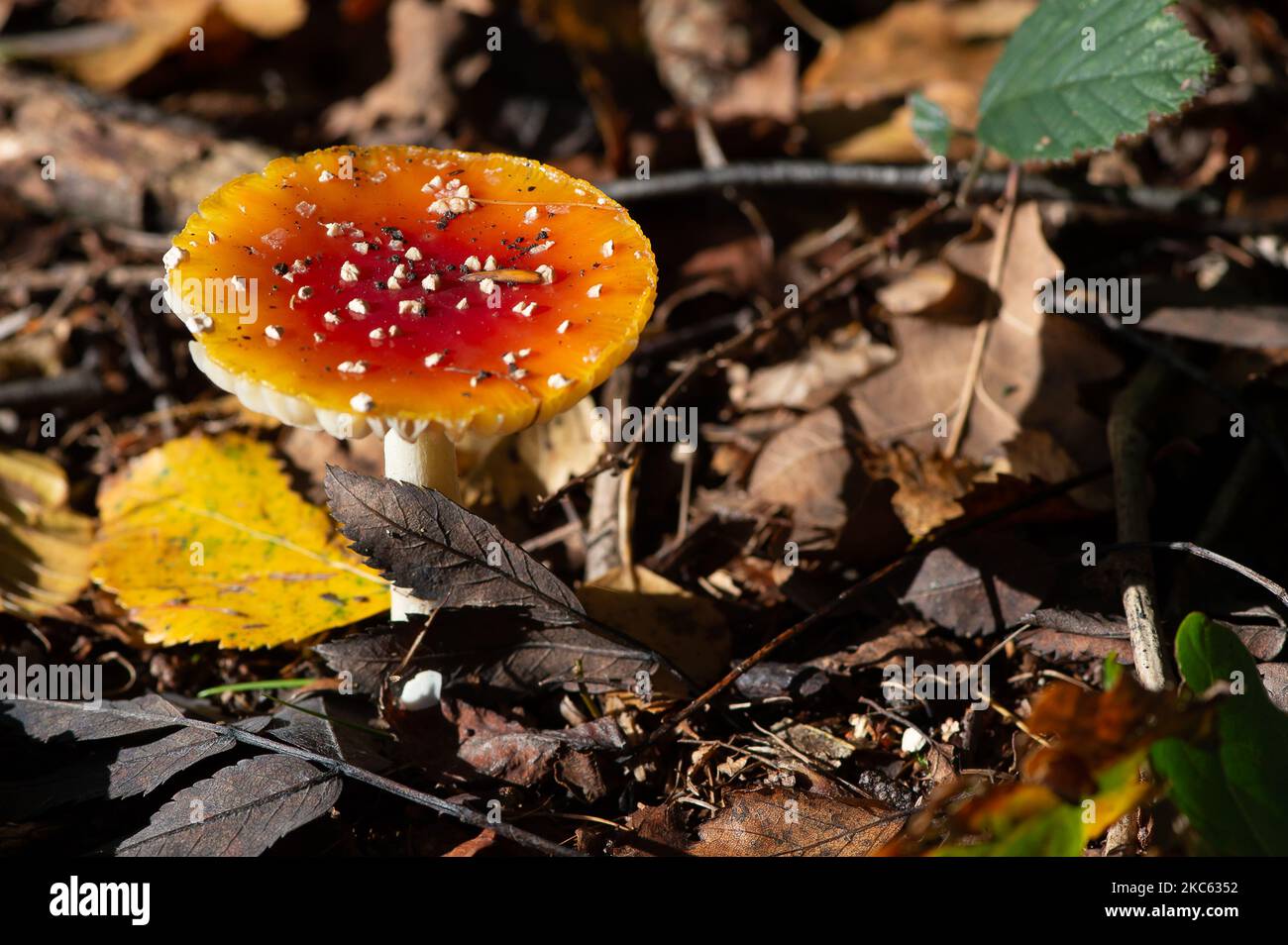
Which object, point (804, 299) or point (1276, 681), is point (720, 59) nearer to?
point (804, 299)

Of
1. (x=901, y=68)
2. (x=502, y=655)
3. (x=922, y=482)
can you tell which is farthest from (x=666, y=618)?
(x=901, y=68)

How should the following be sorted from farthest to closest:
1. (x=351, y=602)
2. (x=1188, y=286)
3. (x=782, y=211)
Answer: (x=782, y=211) < (x=1188, y=286) < (x=351, y=602)

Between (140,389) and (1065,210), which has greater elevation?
(1065,210)

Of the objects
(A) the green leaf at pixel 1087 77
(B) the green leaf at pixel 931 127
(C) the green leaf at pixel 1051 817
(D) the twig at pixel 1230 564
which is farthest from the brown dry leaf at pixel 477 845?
(B) the green leaf at pixel 931 127

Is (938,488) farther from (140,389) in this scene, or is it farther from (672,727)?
(140,389)

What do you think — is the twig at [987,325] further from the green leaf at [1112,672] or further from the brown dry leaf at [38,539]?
the brown dry leaf at [38,539]
